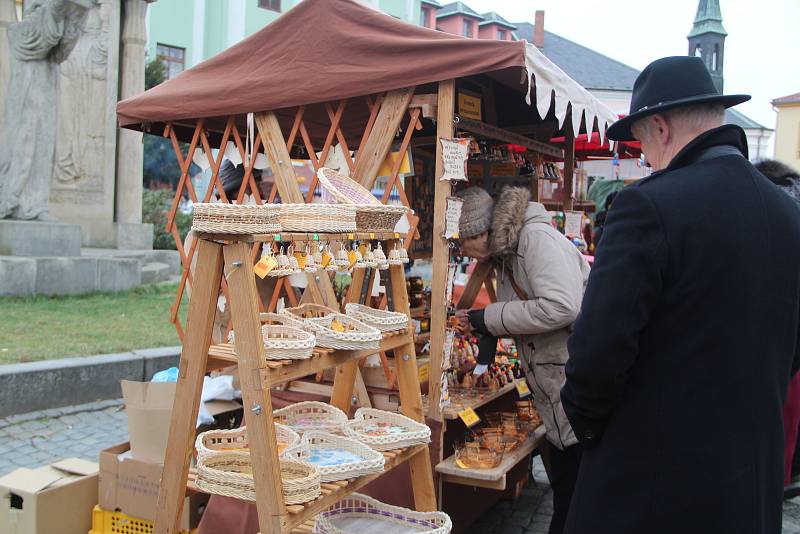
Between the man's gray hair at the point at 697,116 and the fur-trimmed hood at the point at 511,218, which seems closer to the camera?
the man's gray hair at the point at 697,116

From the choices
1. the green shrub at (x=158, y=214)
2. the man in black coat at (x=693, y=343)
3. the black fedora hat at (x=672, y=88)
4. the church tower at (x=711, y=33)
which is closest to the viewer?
the man in black coat at (x=693, y=343)

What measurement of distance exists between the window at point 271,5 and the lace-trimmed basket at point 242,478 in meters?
29.4

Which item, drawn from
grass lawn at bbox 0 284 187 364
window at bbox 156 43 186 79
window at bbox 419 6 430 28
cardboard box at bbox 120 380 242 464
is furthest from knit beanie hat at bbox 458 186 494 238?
window at bbox 419 6 430 28

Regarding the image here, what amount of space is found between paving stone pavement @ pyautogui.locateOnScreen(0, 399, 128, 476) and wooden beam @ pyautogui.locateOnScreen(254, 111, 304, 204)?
215cm

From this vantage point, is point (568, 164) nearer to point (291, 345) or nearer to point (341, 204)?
point (341, 204)

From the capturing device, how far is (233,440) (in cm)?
261

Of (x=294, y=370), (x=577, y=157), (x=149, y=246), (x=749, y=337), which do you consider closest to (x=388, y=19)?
(x=294, y=370)

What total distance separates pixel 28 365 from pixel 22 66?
5205 mm

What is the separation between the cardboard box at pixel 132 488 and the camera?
9.91ft

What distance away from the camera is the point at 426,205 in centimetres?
476

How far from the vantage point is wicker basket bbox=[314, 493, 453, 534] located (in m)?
2.66

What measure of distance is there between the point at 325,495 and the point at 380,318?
2.41 ft

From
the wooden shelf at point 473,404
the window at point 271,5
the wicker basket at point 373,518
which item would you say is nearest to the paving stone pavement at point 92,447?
the wooden shelf at point 473,404

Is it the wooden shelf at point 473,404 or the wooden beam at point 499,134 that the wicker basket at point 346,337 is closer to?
the wooden shelf at point 473,404
